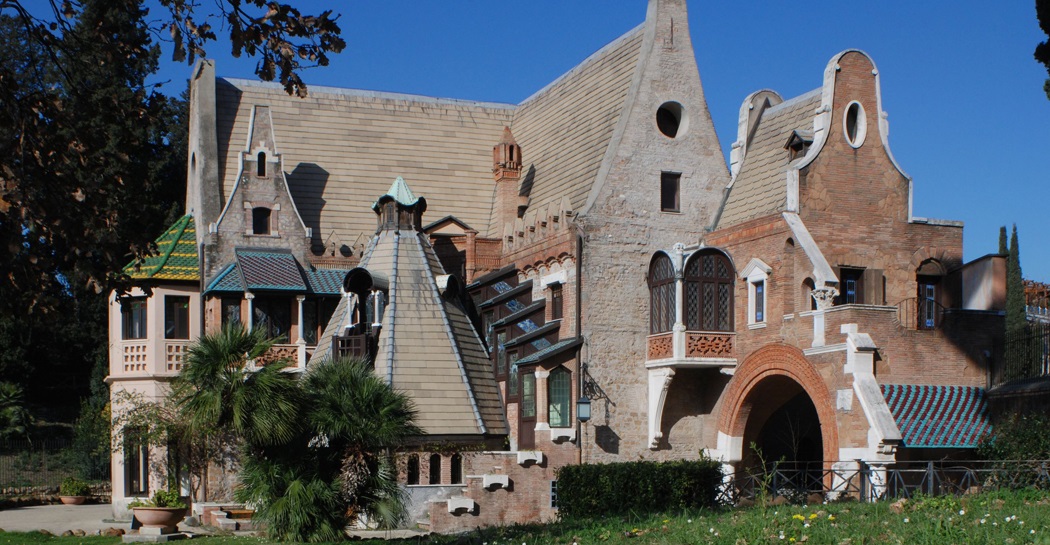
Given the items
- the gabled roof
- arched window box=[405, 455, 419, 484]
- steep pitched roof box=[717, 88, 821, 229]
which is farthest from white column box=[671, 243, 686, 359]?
the gabled roof

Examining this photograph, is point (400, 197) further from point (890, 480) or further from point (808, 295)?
point (890, 480)

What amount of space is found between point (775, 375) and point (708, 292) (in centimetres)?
256

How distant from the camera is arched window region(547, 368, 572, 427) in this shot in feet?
95.4

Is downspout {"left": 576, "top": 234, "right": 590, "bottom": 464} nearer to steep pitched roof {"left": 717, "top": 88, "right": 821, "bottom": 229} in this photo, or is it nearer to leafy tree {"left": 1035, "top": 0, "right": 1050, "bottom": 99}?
steep pitched roof {"left": 717, "top": 88, "right": 821, "bottom": 229}

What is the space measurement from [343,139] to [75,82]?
23057 mm

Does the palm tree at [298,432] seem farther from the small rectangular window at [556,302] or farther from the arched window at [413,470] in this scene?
the small rectangular window at [556,302]

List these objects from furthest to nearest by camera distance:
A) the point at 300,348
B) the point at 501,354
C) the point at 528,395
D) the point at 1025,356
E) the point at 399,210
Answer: the point at 300,348
the point at 399,210
the point at 501,354
the point at 528,395
the point at 1025,356

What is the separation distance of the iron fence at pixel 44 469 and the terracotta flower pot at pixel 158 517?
64.3 feet

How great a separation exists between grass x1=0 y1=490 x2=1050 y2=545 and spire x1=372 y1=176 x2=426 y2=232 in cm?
1529

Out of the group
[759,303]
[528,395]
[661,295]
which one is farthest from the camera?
[528,395]

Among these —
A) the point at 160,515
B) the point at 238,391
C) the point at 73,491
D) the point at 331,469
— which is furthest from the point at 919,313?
the point at 73,491

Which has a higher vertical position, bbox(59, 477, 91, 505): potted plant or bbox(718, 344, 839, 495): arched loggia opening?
bbox(718, 344, 839, 495): arched loggia opening

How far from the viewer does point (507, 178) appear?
34812 millimetres

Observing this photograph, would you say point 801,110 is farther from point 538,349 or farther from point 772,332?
point 538,349
